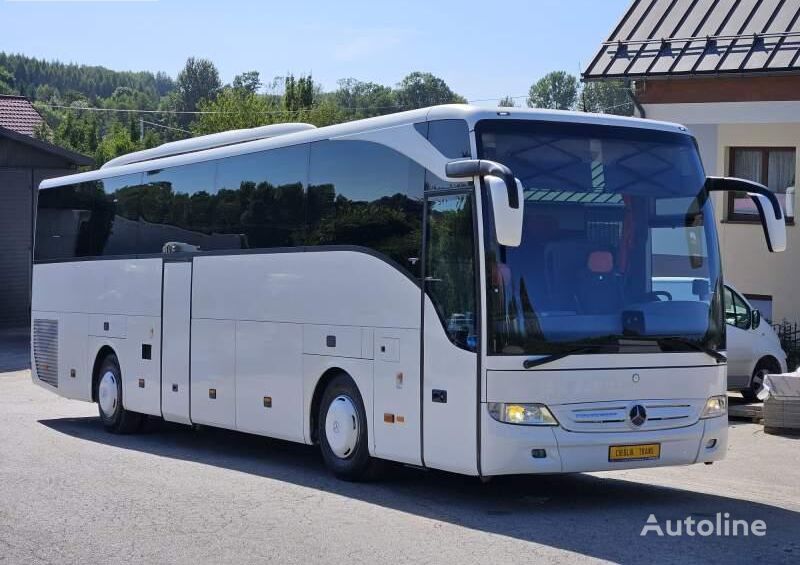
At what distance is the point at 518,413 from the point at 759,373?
393 inches

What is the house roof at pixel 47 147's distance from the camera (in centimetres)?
3538

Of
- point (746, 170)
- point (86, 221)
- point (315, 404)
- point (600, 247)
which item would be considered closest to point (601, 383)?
point (600, 247)

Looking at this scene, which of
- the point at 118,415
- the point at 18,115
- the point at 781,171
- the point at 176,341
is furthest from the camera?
the point at 18,115

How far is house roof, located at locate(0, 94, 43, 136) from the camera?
151 feet

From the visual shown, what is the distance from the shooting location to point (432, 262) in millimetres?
11062

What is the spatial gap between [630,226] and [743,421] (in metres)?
7.64

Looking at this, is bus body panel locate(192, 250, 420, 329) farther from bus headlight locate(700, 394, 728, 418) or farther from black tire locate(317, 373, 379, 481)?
bus headlight locate(700, 394, 728, 418)

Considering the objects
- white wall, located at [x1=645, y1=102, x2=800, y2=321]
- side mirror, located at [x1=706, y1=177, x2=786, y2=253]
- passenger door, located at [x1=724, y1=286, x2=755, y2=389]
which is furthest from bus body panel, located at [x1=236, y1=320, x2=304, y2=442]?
white wall, located at [x1=645, y1=102, x2=800, y2=321]

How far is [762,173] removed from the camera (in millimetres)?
23547

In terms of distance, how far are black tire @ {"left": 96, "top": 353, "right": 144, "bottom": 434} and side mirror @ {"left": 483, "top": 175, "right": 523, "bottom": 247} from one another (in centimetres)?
912

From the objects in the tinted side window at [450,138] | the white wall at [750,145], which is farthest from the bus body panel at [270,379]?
the white wall at [750,145]

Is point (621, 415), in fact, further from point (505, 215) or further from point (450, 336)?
point (505, 215)

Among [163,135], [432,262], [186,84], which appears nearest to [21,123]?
[432,262]

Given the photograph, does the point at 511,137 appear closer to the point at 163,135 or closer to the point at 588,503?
the point at 588,503
